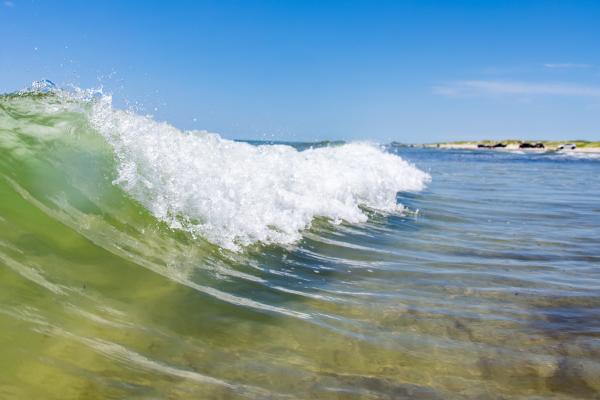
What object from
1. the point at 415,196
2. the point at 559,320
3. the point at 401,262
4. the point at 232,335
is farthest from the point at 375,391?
the point at 415,196

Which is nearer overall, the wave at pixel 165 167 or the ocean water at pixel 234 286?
the ocean water at pixel 234 286

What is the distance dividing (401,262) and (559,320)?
216 cm

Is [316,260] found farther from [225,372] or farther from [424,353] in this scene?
[225,372]

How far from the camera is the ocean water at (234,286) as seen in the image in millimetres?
3023

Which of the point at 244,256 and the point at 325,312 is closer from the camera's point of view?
the point at 325,312

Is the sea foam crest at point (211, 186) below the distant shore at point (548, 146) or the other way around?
below

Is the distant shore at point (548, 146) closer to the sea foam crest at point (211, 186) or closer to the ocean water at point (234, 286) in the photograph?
the sea foam crest at point (211, 186)

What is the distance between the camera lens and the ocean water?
9.92 feet

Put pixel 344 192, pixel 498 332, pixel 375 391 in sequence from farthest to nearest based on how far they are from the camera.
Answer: pixel 344 192 < pixel 498 332 < pixel 375 391

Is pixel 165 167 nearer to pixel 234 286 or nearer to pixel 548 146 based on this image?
pixel 234 286

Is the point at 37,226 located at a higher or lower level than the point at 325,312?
higher

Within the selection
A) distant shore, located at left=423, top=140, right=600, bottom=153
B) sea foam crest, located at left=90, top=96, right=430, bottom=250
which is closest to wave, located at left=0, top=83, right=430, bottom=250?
sea foam crest, located at left=90, top=96, right=430, bottom=250

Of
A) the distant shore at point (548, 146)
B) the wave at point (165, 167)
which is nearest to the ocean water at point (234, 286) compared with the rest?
the wave at point (165, 167)

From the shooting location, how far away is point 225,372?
3045mm
